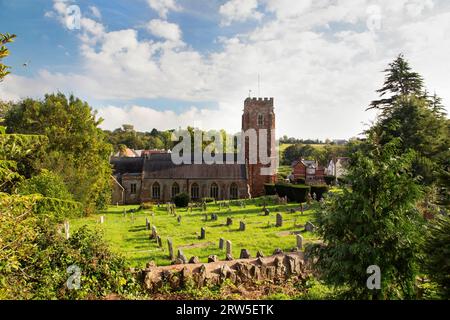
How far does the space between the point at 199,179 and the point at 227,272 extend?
3349 cm

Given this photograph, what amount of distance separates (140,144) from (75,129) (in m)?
80.6

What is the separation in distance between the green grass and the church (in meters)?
13.0

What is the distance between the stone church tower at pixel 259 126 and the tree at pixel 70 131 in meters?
21.8

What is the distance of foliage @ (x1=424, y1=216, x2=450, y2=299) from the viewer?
7793 mm

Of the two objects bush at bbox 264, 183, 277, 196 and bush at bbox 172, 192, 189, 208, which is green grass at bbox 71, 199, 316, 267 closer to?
bush at bbox 172, 192, 189, 208

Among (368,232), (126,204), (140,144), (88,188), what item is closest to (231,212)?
(88,188)

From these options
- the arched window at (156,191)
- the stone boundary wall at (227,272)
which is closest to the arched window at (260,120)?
the arched window at (156,191)

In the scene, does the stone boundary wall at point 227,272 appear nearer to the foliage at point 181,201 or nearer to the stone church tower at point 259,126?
the foliage at point 181,201

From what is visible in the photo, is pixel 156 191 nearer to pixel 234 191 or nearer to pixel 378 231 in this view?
pixel 234 191

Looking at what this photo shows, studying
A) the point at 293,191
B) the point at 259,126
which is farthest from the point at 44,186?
the point at 259,126

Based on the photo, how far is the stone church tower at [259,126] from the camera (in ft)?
152

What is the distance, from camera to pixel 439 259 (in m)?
7.80

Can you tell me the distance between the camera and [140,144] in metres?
111

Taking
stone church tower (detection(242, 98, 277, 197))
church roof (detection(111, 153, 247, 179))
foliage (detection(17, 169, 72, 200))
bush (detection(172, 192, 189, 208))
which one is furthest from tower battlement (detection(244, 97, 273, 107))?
foliage (detection(17, 169, 72, 200))
